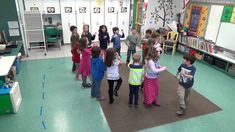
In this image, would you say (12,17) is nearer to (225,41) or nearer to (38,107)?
(38,107)

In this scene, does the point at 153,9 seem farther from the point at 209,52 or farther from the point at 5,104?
the point at 5,104

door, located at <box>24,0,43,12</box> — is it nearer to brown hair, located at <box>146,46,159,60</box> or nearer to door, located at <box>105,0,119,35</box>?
door, located at <box>105,0,119,35</box>

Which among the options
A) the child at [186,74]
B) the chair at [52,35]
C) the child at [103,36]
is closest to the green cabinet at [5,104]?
the child at [103,36]

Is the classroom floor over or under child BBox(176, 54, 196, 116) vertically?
under

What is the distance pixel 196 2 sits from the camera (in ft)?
21.4

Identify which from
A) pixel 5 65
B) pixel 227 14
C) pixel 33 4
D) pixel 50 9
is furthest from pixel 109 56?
pixel 33 4

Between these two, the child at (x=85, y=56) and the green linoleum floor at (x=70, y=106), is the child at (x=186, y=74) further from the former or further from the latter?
the child at (x=85, y=56)

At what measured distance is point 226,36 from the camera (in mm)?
5383

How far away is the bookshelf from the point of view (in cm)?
522

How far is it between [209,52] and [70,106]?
4600 mm

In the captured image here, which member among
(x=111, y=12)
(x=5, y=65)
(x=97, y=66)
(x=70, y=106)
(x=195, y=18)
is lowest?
(x=70, y=106)

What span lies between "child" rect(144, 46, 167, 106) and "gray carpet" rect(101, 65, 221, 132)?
0.62ft

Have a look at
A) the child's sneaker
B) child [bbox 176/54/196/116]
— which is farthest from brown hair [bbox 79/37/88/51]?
the child's sneaker

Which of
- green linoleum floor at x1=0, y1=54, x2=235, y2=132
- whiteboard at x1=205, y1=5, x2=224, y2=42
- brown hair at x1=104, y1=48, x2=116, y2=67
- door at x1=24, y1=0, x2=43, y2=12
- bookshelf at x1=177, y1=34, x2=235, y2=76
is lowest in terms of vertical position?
green linoleum floor at x1=0, y1=54, x2=235, y2=132
